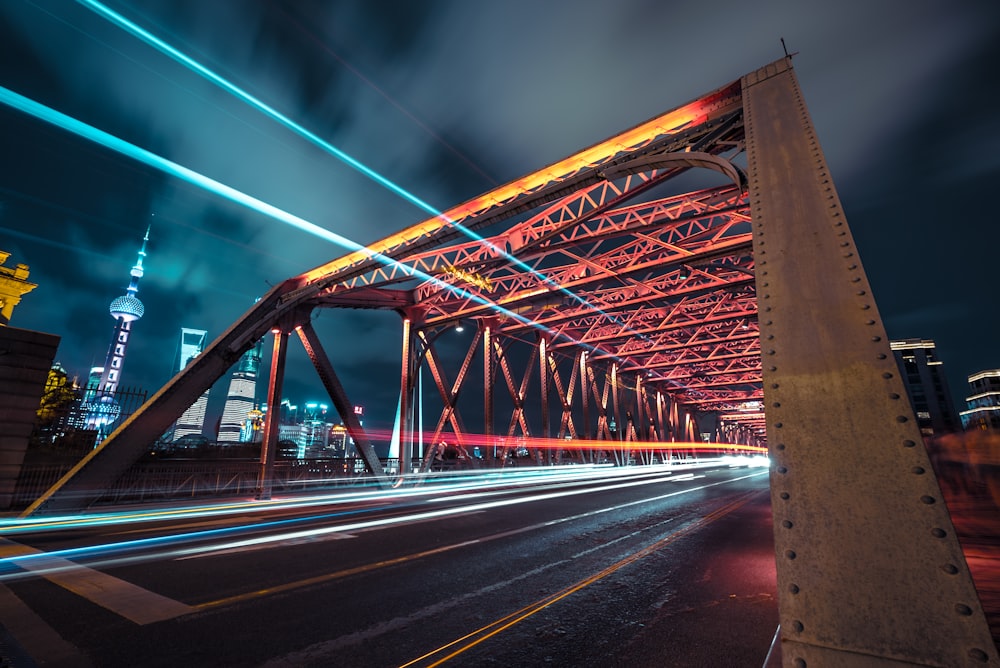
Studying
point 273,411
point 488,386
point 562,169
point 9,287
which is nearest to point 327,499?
point 273,411

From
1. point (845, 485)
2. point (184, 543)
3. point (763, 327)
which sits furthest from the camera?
point (184, 543)

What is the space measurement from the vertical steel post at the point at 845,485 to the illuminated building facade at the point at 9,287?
142 feet

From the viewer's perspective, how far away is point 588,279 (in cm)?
1725

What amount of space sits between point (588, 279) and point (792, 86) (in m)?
12.7

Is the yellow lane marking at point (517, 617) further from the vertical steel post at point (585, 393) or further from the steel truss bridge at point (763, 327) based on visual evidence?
the vertical steel post at point (585, 393)

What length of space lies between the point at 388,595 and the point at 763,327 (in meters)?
4.61

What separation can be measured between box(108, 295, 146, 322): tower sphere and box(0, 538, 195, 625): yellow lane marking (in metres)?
151

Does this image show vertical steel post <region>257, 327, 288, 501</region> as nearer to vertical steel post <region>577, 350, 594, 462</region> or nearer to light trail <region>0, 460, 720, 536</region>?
light trail <region>0, 460, 720, 536</region>

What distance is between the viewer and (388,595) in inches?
184

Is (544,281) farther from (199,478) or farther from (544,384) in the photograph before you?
(199,478)

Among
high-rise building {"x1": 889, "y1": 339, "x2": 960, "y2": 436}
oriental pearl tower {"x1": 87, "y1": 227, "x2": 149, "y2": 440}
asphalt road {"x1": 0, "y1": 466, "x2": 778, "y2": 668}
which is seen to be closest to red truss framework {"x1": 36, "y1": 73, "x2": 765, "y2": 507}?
asphalt road {"x1": 0, "y1": 466, "x2": 778, "y2": 668}

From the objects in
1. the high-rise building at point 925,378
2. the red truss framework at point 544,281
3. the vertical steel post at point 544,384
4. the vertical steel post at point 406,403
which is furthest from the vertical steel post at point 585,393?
the high-rise building at point 925,378

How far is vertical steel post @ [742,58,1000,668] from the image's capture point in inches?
69.4

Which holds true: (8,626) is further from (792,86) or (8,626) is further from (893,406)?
(792,86)
